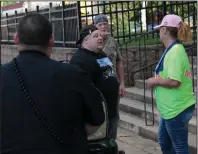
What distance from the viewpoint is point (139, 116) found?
25.7ft

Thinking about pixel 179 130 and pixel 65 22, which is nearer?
pixel 179 130

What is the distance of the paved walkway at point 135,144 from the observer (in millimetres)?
6250

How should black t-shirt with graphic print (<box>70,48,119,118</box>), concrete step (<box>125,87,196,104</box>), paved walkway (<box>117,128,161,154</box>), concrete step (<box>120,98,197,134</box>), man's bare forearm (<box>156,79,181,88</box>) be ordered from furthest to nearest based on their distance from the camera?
concrete step (<box>125,87,196,104</box>), concrete step (<box>120,98,197,134</box>), paved walkway (<box>117,128,161,154</box>), man's bare forearm (<box>156,79,181,88</box>), black t-shirt with graphic print (<box>70,48,119,118</box>)

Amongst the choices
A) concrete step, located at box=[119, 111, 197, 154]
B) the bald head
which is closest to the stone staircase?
concrete step, located at box=[119, 111, 197, 154]

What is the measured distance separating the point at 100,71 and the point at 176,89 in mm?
768

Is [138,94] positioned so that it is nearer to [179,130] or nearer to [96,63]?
[179,130]

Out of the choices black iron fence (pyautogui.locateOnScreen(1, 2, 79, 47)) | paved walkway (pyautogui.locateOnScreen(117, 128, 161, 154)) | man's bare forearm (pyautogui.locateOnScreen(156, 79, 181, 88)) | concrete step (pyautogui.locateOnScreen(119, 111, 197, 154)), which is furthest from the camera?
black iron fence (pyautogui.locateOnScreen(1, 2, 79, 47))

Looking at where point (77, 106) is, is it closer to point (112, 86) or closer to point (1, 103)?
point (1, 103)

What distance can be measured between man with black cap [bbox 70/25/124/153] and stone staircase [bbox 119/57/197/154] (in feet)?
6.73

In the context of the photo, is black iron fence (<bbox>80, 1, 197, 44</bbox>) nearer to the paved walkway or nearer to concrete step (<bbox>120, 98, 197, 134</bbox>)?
concrete step (<bbox>120, 98, 197, 134</bbox>)

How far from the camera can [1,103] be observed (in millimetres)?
2643

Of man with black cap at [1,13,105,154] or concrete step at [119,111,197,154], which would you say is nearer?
man with black cap at [1,13,105,154]

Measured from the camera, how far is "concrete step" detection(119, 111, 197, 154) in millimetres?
6047

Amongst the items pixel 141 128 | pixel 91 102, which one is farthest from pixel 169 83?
pixel 141 128
